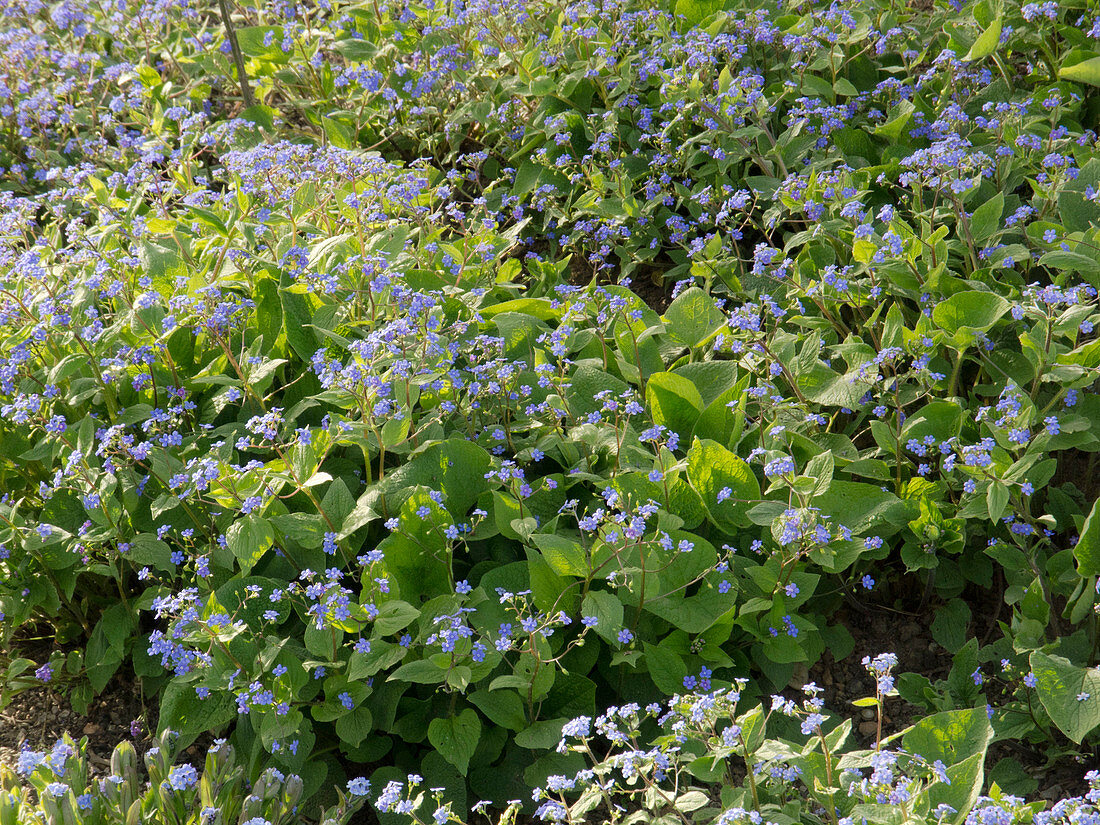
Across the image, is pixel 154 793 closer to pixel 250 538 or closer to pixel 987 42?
pixel 250 538

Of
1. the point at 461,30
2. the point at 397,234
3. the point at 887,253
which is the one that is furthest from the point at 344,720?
the point at 461,30

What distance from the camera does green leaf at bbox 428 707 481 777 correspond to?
242 cm

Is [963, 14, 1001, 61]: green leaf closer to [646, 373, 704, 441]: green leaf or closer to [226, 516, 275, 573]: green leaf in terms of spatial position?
[646, 373, 704, 441]: green leaf

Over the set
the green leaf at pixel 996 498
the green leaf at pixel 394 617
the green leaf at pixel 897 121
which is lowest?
the green leaf at pixel 996 498

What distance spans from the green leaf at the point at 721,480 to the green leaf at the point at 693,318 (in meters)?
0.63

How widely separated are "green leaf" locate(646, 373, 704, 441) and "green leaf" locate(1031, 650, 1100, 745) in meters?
1.19

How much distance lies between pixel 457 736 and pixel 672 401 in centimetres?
122

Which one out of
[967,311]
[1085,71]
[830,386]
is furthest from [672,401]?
[1085,71]

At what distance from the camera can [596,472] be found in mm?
2986

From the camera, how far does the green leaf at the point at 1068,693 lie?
2.23 metres

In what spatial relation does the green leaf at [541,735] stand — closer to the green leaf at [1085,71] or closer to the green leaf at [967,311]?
the green leaf at [967,311]

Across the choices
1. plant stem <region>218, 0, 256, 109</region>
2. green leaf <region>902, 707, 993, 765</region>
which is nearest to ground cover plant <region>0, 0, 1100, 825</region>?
green leaf <region>902, 707, 993, 765</region>

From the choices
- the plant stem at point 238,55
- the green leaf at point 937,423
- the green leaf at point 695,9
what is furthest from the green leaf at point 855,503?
the plant stem at point 238,55

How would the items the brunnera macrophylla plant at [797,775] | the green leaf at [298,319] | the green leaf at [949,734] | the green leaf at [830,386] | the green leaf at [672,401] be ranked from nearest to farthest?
the brunnera macrophylla plant at [797,775]
the green leaf at [949,734]
the green leaf at [830,386]
the green leaf at [672,401]
the green leaf at [298,319]
